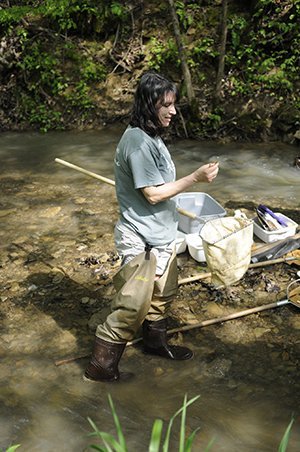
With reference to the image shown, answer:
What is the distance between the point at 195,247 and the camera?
17.1 ft

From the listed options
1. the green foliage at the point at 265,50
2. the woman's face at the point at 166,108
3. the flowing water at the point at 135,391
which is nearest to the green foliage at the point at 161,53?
the green foliage at the point at 265,50

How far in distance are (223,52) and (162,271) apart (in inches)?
248

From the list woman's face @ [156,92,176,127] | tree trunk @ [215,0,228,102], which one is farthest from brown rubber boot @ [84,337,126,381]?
tree trunk @ [215,0,228,102]

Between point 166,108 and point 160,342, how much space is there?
170cm

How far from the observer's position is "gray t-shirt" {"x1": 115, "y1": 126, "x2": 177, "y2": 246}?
3.29m

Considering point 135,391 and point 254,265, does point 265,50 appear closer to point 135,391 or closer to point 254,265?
point 254,265

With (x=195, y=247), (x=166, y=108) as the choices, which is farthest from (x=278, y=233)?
(x=166, y=108)

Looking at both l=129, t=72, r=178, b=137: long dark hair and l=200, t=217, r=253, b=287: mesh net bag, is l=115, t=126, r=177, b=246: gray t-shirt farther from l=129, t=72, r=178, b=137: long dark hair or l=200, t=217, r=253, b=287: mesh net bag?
l=200, t=217, r=253, b=287: mesh net bag

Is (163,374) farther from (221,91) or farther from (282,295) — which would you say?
(221,91)

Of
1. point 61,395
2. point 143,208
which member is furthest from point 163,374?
point 143,208

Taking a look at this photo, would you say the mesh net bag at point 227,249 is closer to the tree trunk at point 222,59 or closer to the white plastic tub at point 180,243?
the white plastic tub at point 180,243

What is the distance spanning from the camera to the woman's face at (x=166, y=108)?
10.8ft

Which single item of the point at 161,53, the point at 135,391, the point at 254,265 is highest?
the point at 161,53

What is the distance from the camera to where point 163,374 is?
3889 millimetres
